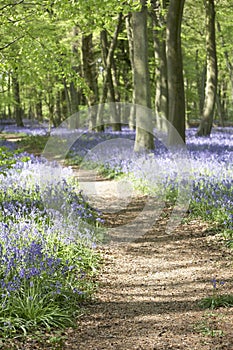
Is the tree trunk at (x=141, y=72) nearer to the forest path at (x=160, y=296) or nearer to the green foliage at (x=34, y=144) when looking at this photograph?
the forest path at (x=160, y=296)

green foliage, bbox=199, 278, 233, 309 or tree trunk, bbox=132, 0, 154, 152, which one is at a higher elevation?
tree trunk, bbox=132, 0, 154, 152

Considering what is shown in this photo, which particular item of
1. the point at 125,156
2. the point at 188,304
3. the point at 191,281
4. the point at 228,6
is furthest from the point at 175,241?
the point at 228,6

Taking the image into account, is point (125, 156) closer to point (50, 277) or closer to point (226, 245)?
point (226, 245)

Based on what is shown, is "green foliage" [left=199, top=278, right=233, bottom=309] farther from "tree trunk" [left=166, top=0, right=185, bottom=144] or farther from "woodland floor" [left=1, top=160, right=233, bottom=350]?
"tree trunk" [left=166, top=0, right=185, bottom=144]

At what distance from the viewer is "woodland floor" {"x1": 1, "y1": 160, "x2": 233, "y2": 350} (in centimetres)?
420

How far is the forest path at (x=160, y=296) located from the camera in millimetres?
4207

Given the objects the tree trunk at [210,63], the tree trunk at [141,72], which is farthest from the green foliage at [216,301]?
the tree trunk at [210,63]

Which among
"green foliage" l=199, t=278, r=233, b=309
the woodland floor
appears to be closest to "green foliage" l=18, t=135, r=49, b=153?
the woodland floor

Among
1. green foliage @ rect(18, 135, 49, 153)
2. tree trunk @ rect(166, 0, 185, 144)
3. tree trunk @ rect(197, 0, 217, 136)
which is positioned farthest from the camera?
green foliage @ rect(18, 135, 49, 153)

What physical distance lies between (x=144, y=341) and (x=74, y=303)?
1035mm

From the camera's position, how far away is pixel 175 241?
25.0 ft

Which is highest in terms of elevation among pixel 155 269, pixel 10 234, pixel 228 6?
pixel 228 6

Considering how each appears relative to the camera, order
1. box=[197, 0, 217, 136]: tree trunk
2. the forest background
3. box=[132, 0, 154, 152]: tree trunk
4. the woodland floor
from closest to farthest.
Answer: the woodland floor → the forest background → box=[132, 0, 154, 152]: tree trunk → box=[197, 0, 217, 136]: tree trunk

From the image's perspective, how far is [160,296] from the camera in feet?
17.6
